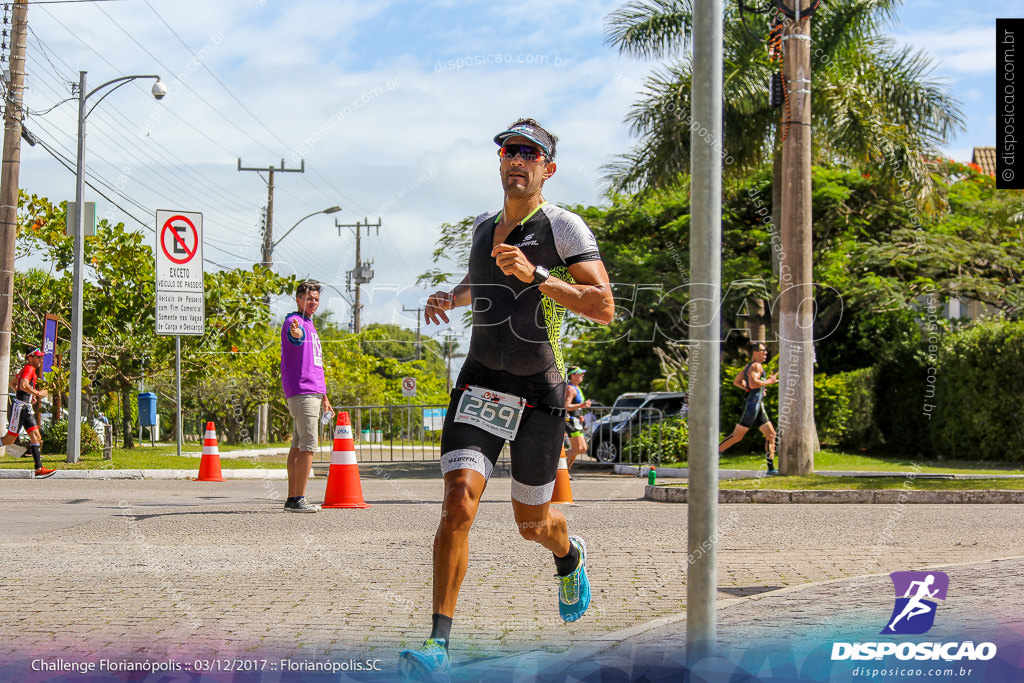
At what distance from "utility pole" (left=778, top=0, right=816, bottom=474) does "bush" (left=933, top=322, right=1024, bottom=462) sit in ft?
21.3

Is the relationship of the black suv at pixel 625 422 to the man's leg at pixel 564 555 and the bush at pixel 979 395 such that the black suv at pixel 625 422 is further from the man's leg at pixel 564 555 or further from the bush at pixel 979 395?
the man's leg at pixel 564 555

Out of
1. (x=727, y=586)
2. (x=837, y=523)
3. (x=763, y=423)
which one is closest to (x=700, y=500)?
(x=727, y=586)

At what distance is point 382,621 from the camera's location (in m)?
5.18

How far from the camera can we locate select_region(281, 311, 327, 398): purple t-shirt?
32.0 ft

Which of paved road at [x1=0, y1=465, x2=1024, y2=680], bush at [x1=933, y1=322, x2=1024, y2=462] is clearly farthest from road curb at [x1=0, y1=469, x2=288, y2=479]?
bush at [x1=933, y1=322, x2=1024, y2=462]

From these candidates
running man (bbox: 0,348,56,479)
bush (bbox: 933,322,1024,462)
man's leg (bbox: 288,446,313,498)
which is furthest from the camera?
bush (bbox: 933,322,1024,462)

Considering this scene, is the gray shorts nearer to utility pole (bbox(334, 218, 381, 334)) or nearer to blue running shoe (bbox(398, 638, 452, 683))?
blue running shoe (bbox(398, 638, 452, 683))

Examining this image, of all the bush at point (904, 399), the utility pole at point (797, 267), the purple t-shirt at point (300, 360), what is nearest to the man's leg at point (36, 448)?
the purple t-shirt at point (300, 360)

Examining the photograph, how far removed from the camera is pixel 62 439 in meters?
21.0

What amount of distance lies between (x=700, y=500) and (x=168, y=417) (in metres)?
49.0

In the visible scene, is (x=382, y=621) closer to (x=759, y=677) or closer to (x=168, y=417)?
(x=759, y=677)

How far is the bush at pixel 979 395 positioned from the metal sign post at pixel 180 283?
45.6ft

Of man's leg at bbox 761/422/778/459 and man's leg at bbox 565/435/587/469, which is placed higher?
man's leg at bbox 761/422/778/459

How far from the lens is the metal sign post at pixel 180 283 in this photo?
64.7ft
